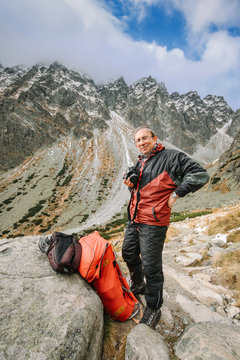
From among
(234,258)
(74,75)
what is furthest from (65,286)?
(74,75)

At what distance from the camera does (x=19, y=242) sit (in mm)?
3234

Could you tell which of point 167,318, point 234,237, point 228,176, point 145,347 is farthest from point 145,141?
point 228,176

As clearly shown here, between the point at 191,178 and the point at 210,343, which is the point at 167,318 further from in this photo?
the point at 191,178

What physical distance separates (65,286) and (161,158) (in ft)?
8.40

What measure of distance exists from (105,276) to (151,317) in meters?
1.06

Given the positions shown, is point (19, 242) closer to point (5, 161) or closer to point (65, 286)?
point (65, 286)

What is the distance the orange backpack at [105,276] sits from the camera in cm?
253

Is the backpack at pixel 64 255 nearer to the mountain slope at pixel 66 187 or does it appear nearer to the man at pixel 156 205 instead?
the man at pixel 156 205

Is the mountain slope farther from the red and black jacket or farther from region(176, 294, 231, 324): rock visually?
the red and black jacket

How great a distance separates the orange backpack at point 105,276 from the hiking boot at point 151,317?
25 centimetres

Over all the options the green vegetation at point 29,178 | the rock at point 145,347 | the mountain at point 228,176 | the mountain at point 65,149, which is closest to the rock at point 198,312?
the rock at point 145,347

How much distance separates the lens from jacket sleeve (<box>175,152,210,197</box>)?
2.46 metres

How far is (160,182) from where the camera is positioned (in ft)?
9.11

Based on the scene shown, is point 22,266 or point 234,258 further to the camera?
point 234,258
